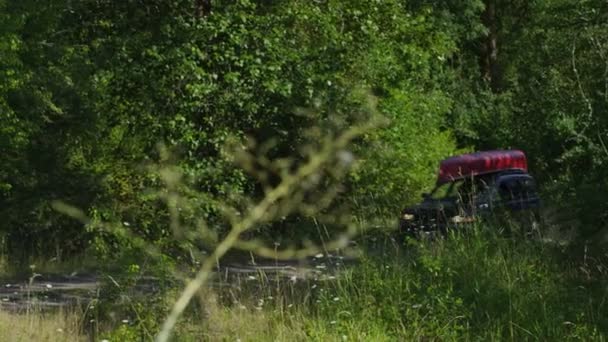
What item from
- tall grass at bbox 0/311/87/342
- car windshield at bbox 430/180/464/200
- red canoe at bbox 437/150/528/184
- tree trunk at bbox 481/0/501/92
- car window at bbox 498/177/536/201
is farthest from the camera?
tree trunk at bbox 481/0/501/92

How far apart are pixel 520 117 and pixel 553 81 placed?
13.0 meters

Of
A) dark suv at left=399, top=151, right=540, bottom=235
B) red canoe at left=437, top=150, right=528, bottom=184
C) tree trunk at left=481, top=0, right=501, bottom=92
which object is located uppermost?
tree trunk at left=481, top=0, right=501, bottom=92

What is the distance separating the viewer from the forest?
7371 mm

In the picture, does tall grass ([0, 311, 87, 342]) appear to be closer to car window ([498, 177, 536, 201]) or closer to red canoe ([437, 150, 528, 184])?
car window ([498, 177, 536, 201])

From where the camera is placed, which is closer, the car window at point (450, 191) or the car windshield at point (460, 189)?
the car windshield at point (460, 189)

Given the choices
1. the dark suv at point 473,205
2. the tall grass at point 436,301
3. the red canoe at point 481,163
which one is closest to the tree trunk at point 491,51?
the red canoe at point 481,163

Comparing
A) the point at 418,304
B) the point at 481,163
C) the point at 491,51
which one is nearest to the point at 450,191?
the point at 418,304

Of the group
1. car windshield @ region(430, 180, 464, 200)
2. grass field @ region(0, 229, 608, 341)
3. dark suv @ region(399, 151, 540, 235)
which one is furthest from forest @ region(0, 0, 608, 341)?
car windshield @ region(430, 180, 464, 200)

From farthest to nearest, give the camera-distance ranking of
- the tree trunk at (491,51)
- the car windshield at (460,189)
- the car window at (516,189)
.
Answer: the tree trunk at (491,51) < the car windshield at (460,189) < the car window at (516,189)

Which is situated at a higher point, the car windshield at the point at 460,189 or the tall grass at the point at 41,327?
the car windshield at the point at 460,189

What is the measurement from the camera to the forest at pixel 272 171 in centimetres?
737

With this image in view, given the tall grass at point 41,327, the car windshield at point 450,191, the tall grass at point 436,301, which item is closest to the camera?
the tall grass at point 436,301

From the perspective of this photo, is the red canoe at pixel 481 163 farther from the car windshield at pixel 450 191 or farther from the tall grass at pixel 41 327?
the tall grass at pixel 41 327

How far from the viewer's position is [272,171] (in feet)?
15.5
